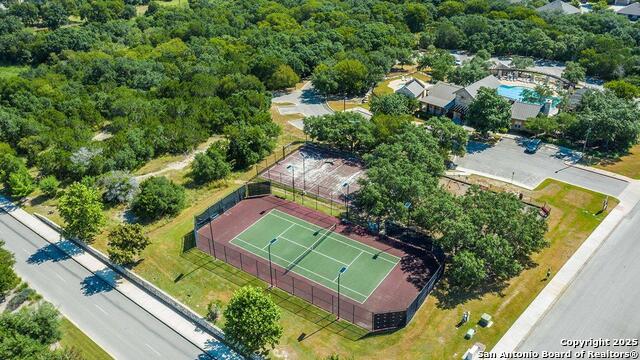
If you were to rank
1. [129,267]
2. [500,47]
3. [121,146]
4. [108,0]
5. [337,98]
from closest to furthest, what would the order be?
1. [129,267]
2. [121,146]
3. [337,98]
4. [500,47]
5. [108,0]

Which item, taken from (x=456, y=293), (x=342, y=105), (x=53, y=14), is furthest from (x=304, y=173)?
(x=53, y=14)

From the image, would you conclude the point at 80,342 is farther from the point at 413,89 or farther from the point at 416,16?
the point at 416,16

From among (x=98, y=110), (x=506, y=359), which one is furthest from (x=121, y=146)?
(x=506, y=359)

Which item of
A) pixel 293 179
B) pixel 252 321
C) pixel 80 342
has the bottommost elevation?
pixel 80 342

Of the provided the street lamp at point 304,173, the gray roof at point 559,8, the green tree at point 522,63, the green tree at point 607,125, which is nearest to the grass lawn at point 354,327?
the green tree at point 607,125

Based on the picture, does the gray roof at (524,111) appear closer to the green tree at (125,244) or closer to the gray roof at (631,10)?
the green tree at (125,244)

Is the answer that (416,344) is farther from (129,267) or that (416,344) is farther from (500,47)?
(500,47)
